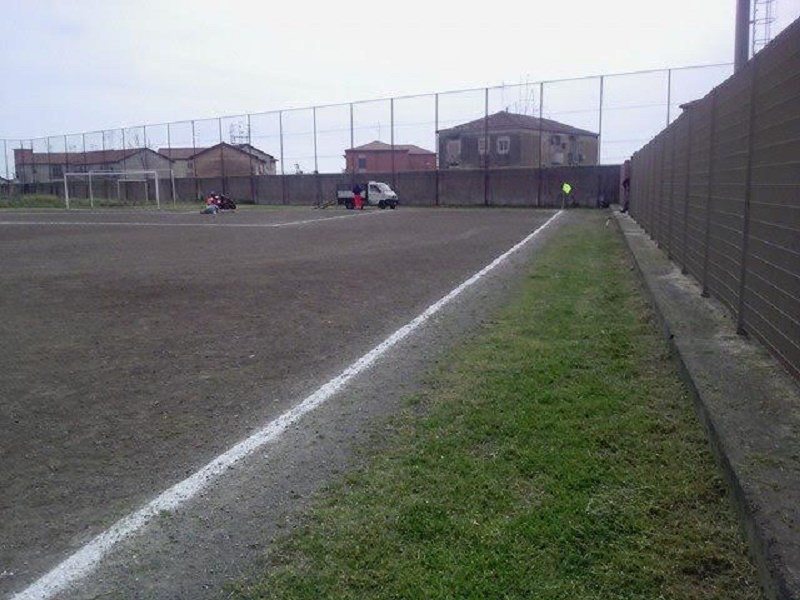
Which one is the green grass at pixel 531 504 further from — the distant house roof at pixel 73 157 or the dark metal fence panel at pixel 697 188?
the distant house roof at pixel 73 157

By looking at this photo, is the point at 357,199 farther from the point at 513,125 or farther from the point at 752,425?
the point at 752,425

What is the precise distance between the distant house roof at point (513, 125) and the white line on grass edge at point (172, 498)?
48676 millimetres

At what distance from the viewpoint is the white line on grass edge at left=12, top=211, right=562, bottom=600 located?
3264 mm

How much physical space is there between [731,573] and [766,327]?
115 inches

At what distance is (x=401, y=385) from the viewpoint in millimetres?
6109

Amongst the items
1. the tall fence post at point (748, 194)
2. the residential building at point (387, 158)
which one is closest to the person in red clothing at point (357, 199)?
the residential building at point (387, 158)

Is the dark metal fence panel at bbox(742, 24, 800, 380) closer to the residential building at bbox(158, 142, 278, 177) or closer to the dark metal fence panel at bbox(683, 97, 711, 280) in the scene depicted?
the dark metal fence panel at bbox(683, 97, 711, 280)

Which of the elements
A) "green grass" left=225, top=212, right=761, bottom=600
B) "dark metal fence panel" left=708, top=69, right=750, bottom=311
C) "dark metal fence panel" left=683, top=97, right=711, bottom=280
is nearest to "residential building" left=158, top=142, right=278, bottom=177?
"dark metal fence panel" left=683, top=97, right=711, bottom=280

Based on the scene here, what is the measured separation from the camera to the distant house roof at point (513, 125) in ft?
181

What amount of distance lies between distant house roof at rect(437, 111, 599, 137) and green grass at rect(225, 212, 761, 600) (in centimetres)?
4871

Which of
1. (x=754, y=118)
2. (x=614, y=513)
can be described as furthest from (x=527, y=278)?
(x=614, y=513)

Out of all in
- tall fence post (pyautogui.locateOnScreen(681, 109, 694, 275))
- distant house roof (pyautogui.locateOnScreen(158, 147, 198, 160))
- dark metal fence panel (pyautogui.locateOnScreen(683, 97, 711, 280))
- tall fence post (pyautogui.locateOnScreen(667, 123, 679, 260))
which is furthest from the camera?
distant house roof (pyautogui.locateOnScreen(158, 147, 198, 160))

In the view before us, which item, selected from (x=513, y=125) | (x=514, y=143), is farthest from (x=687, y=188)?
(x=514, y=143)

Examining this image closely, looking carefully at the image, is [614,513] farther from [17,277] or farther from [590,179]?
[590,179]
